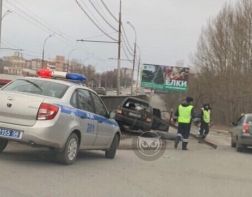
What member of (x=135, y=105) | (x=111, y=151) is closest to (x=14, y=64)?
(x=135, y=105)

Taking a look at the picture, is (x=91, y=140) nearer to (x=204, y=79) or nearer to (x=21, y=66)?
(x=204, y=79)

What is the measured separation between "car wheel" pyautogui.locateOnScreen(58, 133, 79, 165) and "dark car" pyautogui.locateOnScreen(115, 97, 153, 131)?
1394 cm

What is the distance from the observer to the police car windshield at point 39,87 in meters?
11.6

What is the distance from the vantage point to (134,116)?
26.4 metres

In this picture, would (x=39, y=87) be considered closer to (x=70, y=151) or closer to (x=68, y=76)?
(x=70, y=151)

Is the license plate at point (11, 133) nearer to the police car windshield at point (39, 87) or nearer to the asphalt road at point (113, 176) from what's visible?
the asphalt road at point (113, 176)

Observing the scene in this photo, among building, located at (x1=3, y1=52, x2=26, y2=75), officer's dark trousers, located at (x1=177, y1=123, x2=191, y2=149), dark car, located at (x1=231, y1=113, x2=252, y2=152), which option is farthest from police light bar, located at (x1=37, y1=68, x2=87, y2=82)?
building, located at (x1=3, y1=52, x2=26, y2=75)

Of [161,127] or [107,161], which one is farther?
[161,127]

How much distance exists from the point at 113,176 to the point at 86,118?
1717 millimetres

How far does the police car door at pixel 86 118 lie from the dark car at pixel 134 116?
13.1 m

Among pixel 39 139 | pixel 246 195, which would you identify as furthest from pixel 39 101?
pixel 246 195

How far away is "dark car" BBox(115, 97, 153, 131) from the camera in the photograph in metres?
26.2

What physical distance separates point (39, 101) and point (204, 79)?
49577 mm

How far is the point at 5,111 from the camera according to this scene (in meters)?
11.1
